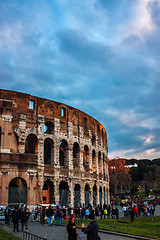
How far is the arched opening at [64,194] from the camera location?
2645 cm

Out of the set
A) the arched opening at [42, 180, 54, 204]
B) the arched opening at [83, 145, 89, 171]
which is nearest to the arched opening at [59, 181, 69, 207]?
the arched opening at [42, 180, 54, 204]

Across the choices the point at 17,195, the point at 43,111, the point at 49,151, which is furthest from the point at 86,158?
the point at 17,195

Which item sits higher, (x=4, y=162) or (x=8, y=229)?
(x=4, y=162)

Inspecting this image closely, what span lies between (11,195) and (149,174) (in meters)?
65.3

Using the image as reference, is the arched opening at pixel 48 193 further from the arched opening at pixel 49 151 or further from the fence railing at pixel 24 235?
the fence railing at pixel 24 235

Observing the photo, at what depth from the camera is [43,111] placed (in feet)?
87.0

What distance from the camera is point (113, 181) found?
66.7 metres

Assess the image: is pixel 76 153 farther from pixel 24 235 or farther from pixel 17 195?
pixel 24 235

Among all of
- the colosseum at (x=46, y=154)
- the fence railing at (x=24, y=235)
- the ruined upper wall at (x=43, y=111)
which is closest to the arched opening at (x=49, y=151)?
the colosseum at (x=46, y=154)

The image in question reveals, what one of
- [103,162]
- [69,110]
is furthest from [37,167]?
[103,162]

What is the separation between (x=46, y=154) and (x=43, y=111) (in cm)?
544

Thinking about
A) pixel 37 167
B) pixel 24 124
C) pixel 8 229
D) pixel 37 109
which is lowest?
pixel 8 229

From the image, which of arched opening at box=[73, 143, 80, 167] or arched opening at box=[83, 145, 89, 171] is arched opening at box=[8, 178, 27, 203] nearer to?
arched opening at box=[73, 143, 80, 167]

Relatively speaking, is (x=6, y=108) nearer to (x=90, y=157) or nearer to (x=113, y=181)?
(x=90, y=157)
